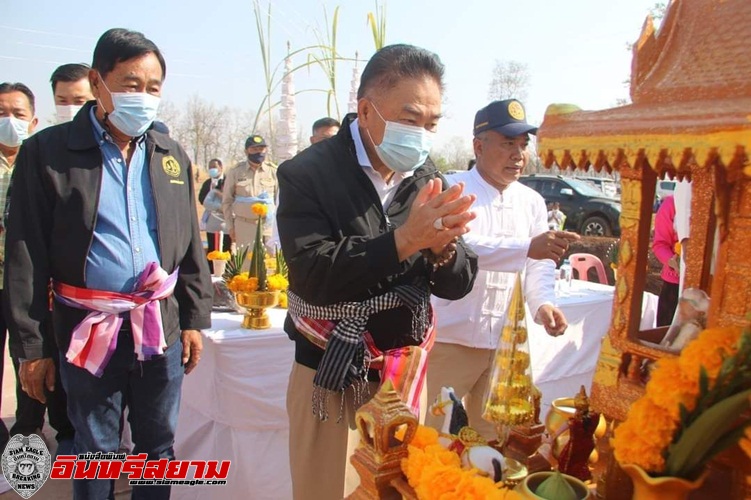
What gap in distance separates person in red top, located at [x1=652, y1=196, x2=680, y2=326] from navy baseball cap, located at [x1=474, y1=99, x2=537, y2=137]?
1689mm

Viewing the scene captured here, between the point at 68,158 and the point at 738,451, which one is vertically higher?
the point at 68,158

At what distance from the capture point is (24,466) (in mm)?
2834

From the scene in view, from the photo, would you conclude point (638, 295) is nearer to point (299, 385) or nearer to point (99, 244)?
point (299, 385)

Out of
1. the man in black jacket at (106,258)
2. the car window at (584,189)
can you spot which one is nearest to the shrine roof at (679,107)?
the man in black jacket at (106,258)

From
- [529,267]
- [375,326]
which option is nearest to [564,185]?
[529,267]

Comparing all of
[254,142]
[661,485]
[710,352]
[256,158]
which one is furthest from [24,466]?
[254,142]

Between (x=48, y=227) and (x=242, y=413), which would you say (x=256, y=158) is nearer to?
(x=242, y=413)

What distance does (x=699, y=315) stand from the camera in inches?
43.0

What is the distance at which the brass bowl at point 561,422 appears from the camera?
1.18m

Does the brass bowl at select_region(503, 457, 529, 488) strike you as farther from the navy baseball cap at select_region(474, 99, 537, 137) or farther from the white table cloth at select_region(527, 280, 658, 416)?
the white table cloth at select_region(527, 280, 658, 416)

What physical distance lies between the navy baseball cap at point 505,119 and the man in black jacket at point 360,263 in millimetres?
928

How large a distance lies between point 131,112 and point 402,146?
3.45 ft

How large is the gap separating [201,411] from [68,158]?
156 cm

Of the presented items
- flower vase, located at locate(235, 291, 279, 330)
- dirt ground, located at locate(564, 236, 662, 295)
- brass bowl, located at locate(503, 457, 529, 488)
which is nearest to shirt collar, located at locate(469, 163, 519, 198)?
flower vase, located at locate(235, 291, 279, 330)
